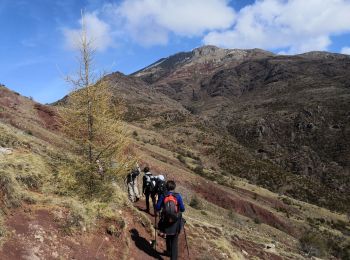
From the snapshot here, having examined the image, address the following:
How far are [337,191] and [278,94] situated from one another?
79.0 metres

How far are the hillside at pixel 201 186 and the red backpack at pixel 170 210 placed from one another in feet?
6.53

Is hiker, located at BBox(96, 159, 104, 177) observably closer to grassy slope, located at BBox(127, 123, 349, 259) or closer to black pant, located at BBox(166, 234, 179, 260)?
black pant, located at BBox(166, 234, 179, 260)

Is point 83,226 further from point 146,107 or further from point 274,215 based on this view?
point 146,107

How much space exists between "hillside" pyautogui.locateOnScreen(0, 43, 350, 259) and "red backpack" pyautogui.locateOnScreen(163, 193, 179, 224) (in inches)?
78.3

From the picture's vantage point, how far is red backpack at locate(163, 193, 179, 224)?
389 inches

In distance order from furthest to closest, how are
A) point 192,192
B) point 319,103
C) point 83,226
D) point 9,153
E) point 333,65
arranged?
point 333,65 < point 319,103 < point 192,192 < point 9,153 < point 83,226

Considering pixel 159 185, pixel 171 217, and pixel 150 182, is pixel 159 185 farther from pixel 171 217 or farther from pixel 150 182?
pixel 171 217

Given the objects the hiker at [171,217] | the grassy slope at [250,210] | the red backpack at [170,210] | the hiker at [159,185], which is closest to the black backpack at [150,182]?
the hiker at [159,185]

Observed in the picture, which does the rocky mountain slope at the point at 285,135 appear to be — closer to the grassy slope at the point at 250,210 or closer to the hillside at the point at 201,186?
the hillside at the point at 201,186

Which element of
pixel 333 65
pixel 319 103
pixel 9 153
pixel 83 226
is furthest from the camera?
pixel 333 65

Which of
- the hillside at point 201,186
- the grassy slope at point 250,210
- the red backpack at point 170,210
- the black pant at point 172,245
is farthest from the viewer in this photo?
the grassy slope at point 250,210

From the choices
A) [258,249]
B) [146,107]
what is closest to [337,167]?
[146,107]

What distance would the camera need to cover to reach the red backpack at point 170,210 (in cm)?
989

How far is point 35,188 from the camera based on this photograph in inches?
473
